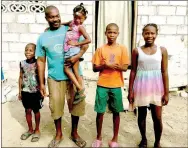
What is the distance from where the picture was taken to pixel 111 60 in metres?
3.38

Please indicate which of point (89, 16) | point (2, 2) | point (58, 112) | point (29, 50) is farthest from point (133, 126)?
point (2, 2)

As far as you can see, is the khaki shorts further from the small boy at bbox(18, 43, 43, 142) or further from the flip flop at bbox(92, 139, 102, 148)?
the flip flop at bbox(92, 139, 102, 148)

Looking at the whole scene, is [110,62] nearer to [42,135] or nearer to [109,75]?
[109,75]

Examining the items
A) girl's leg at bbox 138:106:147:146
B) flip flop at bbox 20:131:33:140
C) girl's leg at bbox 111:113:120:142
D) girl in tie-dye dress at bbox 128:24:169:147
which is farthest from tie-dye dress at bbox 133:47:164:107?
flip flop at bbox 20:131:33:140

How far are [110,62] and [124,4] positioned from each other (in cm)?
357

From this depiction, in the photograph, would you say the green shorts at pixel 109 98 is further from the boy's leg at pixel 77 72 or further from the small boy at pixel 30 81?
the small boy at pixel 30 81

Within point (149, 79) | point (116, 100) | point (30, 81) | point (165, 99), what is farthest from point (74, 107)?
point (165, 99)

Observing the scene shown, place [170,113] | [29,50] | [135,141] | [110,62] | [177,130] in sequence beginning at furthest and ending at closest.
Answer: [170,113] < [177,130] < [135,141] < [29,50] < [110,62]

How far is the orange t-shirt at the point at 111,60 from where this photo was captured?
338 centimetres

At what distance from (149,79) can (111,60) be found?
1.68ft

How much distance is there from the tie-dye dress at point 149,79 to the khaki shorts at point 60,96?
81 cm

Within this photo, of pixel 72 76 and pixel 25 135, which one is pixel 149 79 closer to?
pixel 72 76

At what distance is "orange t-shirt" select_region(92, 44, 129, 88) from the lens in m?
3.38

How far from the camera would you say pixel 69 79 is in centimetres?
350
